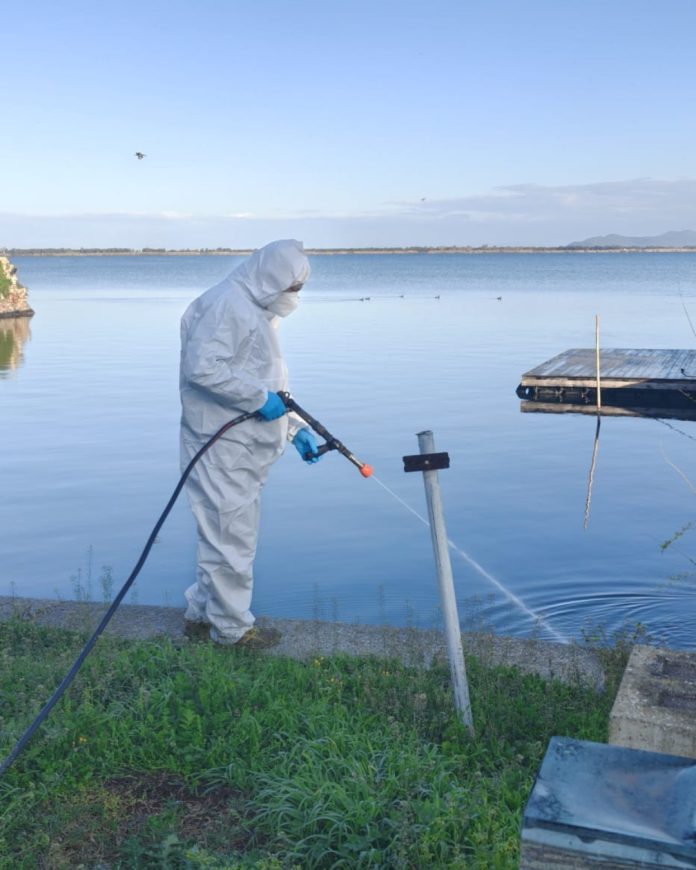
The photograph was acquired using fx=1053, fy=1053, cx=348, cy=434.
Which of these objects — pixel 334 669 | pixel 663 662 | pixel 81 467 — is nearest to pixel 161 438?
pixel 81 467

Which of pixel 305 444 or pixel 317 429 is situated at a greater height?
pixel 317 429

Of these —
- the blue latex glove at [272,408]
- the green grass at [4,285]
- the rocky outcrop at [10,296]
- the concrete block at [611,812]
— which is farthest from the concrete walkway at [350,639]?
the green grass at [4,285]

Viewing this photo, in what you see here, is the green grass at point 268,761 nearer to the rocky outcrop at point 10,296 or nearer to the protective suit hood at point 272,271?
the protective suit hood at point 272,271

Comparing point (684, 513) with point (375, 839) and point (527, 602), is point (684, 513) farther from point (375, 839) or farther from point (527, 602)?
point (375, 839)

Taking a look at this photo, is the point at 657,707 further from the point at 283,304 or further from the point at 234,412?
the point at 283,304

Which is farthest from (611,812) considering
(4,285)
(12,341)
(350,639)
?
(4,285)

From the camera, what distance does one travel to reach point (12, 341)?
3109cm

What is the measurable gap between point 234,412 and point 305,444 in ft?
1.38

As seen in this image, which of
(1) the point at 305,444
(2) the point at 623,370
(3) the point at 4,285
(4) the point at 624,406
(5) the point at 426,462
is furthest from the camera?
(3) the point at 4,285

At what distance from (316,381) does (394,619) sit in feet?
42.9

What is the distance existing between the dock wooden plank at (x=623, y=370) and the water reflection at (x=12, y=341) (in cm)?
1166

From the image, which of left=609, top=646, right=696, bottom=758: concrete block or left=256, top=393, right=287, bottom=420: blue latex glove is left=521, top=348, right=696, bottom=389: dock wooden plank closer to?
left=256, top=393, right=287, bottom=420: blue latex glove

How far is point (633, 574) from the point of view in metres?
8.49

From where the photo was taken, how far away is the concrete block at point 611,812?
5.98 feet
